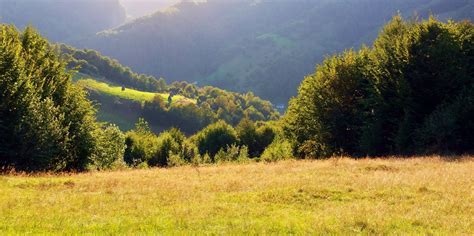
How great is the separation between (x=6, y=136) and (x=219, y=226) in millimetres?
25239

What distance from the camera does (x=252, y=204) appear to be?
16000mm

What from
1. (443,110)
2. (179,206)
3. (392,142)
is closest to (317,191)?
(179,206)

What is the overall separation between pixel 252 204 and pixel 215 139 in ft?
347

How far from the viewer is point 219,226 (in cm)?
1235

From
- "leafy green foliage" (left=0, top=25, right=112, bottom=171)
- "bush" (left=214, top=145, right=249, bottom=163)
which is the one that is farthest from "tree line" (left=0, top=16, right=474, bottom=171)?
"bush" (left=214, top=145, right=249, bottom=163)

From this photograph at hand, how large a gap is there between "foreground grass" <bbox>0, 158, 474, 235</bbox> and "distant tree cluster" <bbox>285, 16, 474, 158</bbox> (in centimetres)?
1797

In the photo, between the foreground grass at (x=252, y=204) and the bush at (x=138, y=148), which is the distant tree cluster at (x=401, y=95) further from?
the bush at (x=138, y=148)

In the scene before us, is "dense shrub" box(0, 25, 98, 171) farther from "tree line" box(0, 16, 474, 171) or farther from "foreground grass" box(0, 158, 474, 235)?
"foreground grass" box(0, 158, 474, 235)

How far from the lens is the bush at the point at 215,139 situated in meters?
120

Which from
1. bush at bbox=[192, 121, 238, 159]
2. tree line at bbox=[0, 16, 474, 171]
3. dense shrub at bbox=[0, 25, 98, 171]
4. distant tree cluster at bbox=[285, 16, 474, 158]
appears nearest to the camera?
dense shrub at bbox=[0, 25, 98, 171]

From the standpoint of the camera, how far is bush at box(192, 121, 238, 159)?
120 metres

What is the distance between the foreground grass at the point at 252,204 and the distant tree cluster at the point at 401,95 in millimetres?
17970

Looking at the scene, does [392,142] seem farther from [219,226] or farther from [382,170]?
[219,226]

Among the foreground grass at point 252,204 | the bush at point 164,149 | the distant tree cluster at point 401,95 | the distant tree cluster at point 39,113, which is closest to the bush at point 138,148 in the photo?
the bush at point 164,149
